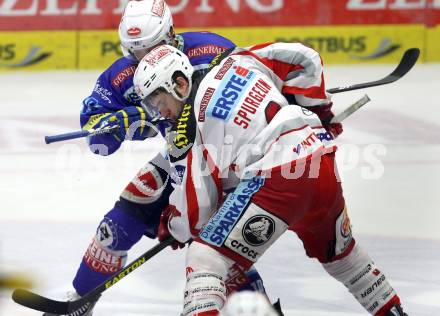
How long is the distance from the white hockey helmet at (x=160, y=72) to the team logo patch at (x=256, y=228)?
521 millimetres

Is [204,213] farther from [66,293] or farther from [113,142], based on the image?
[66,293]

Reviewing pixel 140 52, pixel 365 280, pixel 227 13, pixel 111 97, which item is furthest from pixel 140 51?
pixel 227 13

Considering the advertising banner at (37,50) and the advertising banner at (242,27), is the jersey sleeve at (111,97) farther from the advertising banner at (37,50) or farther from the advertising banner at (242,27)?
the advertising banner at (37,50)

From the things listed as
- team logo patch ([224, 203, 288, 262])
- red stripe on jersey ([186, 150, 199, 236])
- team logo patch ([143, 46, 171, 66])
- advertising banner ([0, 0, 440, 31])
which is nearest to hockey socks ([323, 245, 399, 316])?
team logo patch ([224, 203, 288, 262])

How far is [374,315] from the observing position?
174 inches

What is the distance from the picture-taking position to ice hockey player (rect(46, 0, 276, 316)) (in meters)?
4.71

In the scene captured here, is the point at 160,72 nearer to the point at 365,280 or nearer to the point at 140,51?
the point at 140,51

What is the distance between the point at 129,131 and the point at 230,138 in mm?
913

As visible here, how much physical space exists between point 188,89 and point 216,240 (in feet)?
1.85

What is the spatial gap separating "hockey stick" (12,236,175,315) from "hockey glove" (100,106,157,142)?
0.63 metres

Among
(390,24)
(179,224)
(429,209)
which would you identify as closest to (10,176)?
(429,209)

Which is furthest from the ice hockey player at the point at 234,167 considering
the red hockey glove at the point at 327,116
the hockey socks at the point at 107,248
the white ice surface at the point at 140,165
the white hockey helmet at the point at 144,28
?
the white ice surface at the point at 140,165

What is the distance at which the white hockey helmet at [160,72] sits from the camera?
4.01 metres

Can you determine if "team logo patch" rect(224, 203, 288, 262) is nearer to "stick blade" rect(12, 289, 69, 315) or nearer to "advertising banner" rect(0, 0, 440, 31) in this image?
"stick blade" rect(12, 289, 69, 315)
